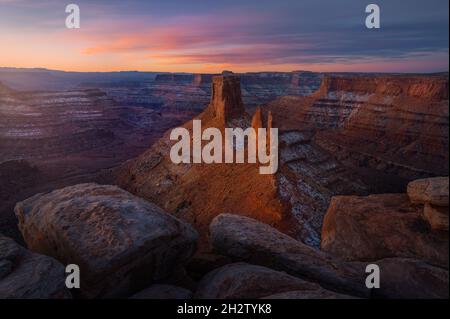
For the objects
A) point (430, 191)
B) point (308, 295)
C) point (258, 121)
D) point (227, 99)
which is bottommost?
point (308, 295)

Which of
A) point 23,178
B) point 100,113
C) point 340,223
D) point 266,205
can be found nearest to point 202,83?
point 100,113

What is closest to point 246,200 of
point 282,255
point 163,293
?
point 282,255

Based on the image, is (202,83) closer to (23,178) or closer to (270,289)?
(23,178)

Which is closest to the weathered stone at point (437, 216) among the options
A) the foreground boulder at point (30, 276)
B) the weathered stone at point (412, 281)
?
the weathered stone at point (412, 281)

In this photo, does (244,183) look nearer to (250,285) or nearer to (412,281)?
(412,281)

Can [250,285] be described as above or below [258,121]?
below
